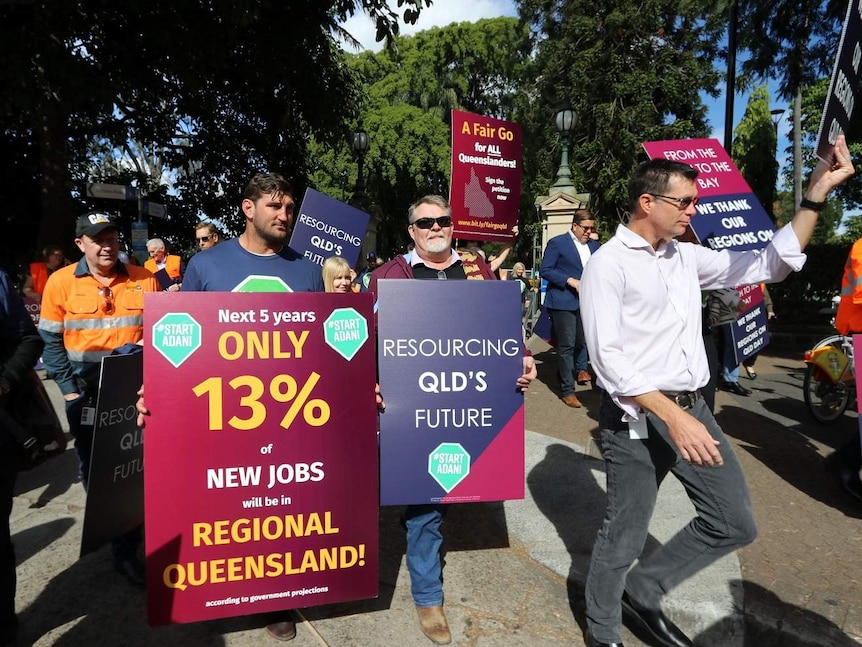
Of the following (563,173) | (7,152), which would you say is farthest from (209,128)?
(563,173)

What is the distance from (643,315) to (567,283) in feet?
13.8

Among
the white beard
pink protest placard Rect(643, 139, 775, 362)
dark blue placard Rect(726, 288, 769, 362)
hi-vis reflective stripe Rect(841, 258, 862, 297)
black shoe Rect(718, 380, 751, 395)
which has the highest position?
pink protest placard Rect(643, 139, 775, 362)

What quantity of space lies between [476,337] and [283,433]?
98cm

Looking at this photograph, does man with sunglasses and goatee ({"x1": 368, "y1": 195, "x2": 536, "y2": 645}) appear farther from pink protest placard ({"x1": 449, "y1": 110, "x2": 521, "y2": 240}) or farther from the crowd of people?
pink protest placard ({"x1": 449, "y1": 110, "x2": 521, "y2": 240})

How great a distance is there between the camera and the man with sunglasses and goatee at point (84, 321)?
329cm

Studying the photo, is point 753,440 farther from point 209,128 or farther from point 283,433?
point 209,128

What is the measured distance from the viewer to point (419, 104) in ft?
104

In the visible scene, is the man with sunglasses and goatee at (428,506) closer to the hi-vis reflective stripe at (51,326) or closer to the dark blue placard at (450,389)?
the dark blue placard at (450,389)

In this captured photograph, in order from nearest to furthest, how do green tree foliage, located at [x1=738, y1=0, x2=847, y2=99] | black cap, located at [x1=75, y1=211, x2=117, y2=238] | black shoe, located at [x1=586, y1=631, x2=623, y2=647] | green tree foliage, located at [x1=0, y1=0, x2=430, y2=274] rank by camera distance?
black shoe, located at [x1=586, y1=631, x2=623, y2=647]
black cap, located at [x1=75, y1=211, x2=117, y2=238]
green tree foliage, located at [x1=0, y1=0, x2=430, y2=274]
green tree foliage, located at [x1=738, y1=0, x2=847, y2=99]

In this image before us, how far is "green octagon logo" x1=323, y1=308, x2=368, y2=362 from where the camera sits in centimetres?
253

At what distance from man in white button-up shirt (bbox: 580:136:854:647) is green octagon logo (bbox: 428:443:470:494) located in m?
0.67

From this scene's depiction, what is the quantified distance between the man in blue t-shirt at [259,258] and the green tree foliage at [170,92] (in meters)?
3.45

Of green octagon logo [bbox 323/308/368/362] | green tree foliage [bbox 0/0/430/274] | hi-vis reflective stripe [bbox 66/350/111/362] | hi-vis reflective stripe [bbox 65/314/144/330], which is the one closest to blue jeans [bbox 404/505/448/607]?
green octagon logo [bbox 323/308/368/362]

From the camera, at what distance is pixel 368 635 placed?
2.67m
